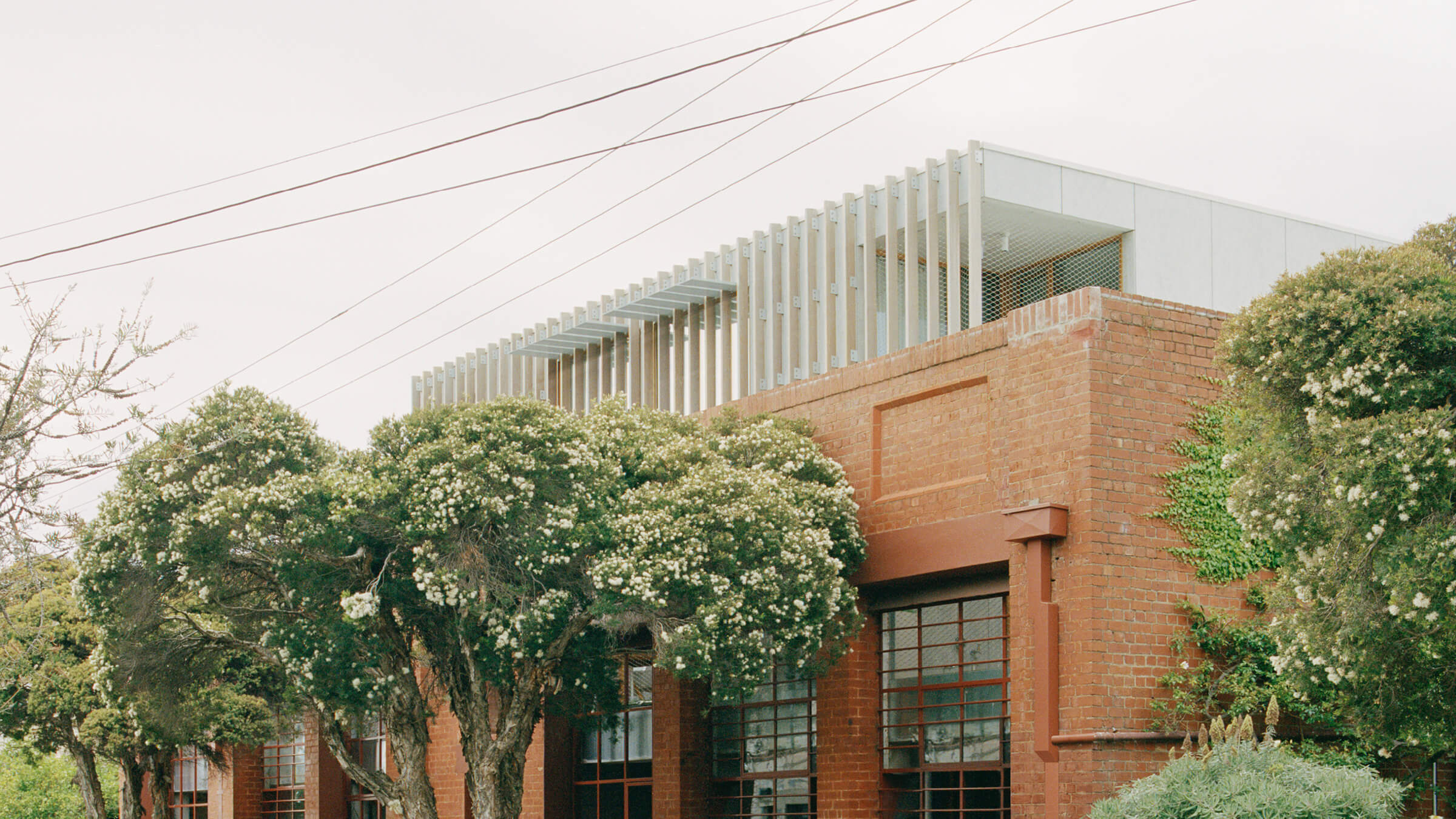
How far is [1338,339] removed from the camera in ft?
40.9

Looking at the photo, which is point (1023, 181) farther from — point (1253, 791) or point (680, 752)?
point (1253, 791)

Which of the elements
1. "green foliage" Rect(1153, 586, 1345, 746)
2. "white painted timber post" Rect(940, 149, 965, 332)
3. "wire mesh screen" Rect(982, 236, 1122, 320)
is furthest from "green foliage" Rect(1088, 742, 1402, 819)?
"wire mesh screen" Rect(982, 236, 1122, 320)

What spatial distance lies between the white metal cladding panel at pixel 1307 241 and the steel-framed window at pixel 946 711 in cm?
1184

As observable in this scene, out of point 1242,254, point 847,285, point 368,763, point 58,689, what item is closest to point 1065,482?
point 847,285

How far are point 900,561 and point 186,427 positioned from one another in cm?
902

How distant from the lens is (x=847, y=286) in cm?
2436

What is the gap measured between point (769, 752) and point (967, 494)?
16.6ft

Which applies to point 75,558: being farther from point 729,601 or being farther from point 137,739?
point 137,739

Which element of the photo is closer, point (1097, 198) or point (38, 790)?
point (1097, 198)

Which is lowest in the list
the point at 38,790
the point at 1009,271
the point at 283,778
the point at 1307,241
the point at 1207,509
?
the point at 38,790

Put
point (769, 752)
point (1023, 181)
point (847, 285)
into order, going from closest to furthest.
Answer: point (769, 752), point (1023, 181), point (847, 285)

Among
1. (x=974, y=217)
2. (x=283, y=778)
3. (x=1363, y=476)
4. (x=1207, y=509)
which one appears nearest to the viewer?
(x=1363, y=476)

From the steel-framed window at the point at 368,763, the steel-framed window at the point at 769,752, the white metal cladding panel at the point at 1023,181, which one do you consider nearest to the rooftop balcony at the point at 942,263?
the white metal cladding panel at the point at 1023,181

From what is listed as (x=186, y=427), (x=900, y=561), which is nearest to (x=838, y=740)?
(x=900, y=561)
